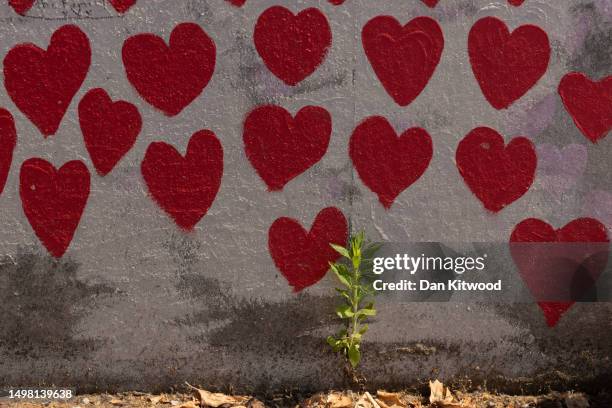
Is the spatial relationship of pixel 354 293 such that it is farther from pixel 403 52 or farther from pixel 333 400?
pixel 403 52

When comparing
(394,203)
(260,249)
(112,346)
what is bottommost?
(112,346)

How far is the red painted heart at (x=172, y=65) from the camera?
348 centimetres

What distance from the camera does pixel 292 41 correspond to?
3486 millimetres

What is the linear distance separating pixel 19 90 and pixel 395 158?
1965 mm

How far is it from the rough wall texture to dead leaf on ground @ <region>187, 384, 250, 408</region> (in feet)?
0.22

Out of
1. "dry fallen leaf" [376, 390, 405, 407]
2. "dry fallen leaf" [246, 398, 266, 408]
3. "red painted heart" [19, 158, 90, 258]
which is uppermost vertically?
"red painted heart" [19, 158, 90, 258]

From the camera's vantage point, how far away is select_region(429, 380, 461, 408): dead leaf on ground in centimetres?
347

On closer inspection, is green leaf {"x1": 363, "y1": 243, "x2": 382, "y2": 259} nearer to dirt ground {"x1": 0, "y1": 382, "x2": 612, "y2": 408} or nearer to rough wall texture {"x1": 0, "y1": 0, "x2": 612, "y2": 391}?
rough wall texture {"x1": 0, "y1": 0, "x2": 612, "y2": 391}

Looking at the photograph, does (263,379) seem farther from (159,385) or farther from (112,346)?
(112,346)

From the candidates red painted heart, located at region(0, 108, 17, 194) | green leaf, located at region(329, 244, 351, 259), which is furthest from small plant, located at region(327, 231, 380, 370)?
red painted heart, located at region(0, 108, 17, 194)

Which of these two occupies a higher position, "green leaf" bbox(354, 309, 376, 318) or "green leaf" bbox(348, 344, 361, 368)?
"green leaf" bbox(354, 309, 376, 318)

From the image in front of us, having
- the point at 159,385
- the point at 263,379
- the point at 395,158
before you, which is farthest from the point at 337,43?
the point at 159,385

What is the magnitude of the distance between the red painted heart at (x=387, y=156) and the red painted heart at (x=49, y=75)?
1.47 m

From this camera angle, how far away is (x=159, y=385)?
3.62 meters
